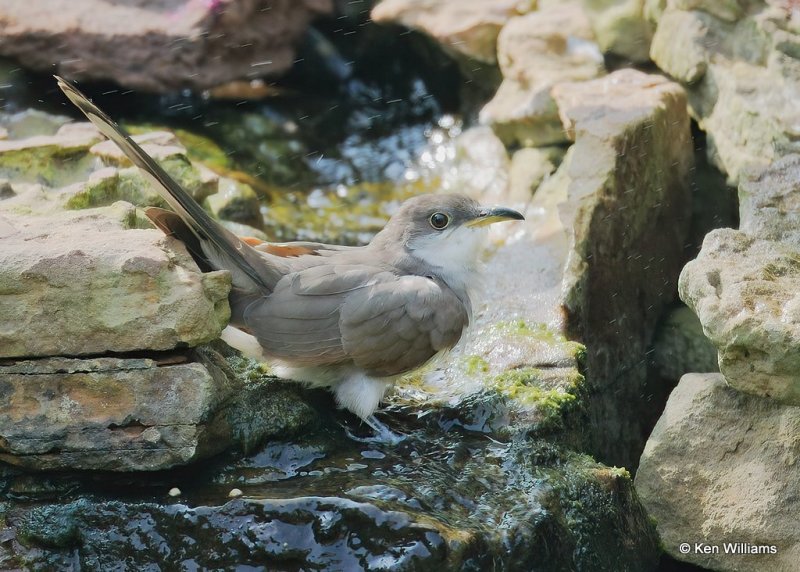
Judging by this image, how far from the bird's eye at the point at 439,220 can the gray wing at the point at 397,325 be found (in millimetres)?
460

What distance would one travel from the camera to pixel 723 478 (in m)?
4.86

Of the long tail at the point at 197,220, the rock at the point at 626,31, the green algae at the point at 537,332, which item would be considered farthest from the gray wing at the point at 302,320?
the rock at the point at 626,31

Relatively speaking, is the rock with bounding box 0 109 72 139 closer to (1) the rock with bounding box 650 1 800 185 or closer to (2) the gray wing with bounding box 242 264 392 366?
(2) the gray wing with bounding box 242 264 392 366

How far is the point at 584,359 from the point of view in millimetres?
5410

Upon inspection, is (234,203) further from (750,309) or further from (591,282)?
(750,309)

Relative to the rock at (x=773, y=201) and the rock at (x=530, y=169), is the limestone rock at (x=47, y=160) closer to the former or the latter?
the rock at (x=530, y=169)

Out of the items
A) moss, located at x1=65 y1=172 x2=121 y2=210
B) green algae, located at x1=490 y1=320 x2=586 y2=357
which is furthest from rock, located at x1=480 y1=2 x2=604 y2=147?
moss, located at x1=65 y1=172 x2=121 y2=210

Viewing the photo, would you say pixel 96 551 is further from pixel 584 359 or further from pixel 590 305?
pixel 590 305

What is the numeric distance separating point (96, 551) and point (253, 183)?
492 cm

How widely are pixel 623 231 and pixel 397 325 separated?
2.12 metres

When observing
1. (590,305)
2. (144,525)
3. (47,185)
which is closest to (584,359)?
(590,305)

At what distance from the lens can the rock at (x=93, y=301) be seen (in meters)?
4.15

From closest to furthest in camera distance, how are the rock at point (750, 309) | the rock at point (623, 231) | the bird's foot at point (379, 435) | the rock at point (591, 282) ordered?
the rock at point (750, 309) < the bird's foot at point (379, 435) < the rock at point (591, 282) < the rock at point (623, 231)

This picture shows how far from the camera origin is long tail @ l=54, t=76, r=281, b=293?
14.0ft
